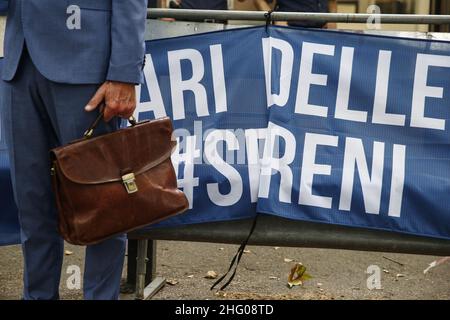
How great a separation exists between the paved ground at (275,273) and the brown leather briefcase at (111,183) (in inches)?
55.6

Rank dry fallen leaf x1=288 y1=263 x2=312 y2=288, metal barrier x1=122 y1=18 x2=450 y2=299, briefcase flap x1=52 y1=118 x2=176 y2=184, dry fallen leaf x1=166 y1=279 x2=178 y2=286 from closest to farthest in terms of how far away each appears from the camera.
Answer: briefcase flap x1=52 y1=118 x2=176 y2=184
metal barrier x1=122 y1=18 x2=450 y2=299
dry fallen leaf x1=288 y1=263 x2=312 y2=288
dry fallen leaf x1=166 y1=279 x2=178 y2=286

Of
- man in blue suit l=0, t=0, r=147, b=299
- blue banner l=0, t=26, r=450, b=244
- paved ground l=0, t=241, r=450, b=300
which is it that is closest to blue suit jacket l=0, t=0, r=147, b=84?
man in blue suit l=0, t=0, r=147, b=299

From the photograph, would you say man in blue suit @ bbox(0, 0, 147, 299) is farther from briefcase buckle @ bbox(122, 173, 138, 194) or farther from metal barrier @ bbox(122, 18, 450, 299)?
metal barrier @ bbox(122, 18, 450, 299)

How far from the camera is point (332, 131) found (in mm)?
4125

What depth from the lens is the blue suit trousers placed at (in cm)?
337

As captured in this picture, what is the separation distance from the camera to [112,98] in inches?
131

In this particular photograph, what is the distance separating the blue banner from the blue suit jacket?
0.87 meters

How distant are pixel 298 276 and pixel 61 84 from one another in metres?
2.10

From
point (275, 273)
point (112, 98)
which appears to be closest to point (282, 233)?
point (275, 273)

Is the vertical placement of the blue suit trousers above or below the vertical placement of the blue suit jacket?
below

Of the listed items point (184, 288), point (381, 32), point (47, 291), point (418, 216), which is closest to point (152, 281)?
point (184, 288)

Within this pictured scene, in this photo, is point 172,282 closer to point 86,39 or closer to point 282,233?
point 282,233

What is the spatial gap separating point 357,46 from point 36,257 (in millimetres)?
1920
